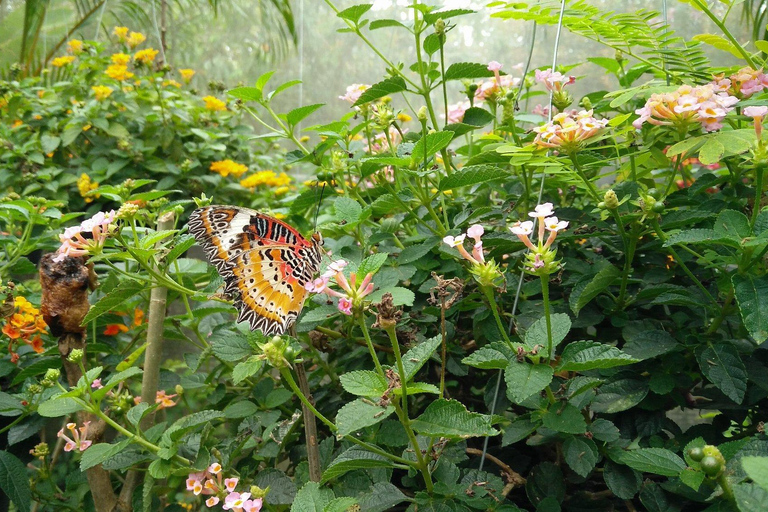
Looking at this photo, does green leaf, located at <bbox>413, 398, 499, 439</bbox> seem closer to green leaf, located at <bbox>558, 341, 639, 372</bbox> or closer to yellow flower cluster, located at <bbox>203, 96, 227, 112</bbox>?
green leaf, located at <bbox>558, 341, 639, 372</bbox>

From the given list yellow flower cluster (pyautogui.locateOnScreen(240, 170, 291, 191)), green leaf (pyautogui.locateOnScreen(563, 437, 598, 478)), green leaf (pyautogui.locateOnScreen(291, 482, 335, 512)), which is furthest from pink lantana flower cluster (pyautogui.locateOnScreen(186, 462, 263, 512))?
yellow flower cluster (pyautogui.locateOnScreen(240, 170, 291, 191))

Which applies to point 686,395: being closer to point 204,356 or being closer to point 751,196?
point 751,196

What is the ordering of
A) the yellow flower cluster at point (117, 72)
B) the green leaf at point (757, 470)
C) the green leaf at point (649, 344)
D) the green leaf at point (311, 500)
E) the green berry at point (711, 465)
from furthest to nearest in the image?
the yellow flower cluster at point (117, 72)
the green leaf at point (649, 344)
the green leaf at point (311, 500)
the green berry at point (711, 465)
the green leaf at point (757, 470)

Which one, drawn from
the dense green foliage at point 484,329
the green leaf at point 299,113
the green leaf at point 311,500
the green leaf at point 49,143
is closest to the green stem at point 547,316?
the dense green foliage at point 484,329

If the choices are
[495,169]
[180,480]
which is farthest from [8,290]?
[495,169]

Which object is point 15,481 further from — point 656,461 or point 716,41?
point 716,41

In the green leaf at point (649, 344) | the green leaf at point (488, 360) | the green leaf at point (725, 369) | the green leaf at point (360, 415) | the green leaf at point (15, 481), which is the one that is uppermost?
the green leaf at point (488, 360)

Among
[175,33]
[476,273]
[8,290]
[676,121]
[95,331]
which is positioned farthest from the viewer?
[175,33]

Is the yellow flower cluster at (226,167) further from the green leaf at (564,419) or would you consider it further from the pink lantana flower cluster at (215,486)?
the green leaf at (564,419)
